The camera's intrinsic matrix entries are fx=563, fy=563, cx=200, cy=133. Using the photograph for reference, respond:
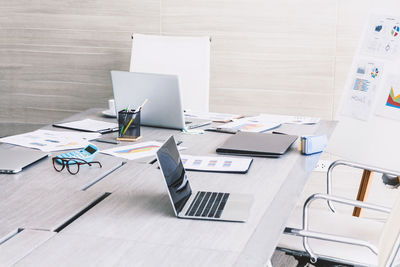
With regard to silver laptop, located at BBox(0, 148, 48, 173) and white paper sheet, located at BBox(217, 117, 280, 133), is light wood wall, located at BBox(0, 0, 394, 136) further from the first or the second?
silver laptop, located at BBox(0, 148, 48, 173)

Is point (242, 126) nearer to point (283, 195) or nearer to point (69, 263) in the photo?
point (283, 195)

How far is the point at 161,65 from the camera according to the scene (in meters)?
3.77

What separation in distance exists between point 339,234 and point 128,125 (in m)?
1.11

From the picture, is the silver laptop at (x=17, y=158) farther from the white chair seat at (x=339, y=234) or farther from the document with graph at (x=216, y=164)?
the white chair seat at (x=339, y=234)

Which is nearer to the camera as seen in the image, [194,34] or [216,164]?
[216,164]

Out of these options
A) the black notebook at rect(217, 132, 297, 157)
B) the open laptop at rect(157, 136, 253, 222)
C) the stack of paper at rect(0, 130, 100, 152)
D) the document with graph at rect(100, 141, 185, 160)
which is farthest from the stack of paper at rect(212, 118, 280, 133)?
the open laptop at rect(157, 136, 253, 222)

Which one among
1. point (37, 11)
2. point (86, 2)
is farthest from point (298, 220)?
point (37, 11)

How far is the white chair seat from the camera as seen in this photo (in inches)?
88.0

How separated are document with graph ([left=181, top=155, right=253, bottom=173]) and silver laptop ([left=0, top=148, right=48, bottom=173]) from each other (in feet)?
2.07

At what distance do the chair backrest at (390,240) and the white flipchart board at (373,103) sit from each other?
4.68 feet

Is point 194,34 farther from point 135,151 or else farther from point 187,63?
point 135,151

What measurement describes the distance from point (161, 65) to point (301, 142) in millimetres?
1497

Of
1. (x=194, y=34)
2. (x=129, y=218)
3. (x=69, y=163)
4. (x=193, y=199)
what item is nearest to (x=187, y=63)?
(x=194, y=34)

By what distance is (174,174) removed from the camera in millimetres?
1861
